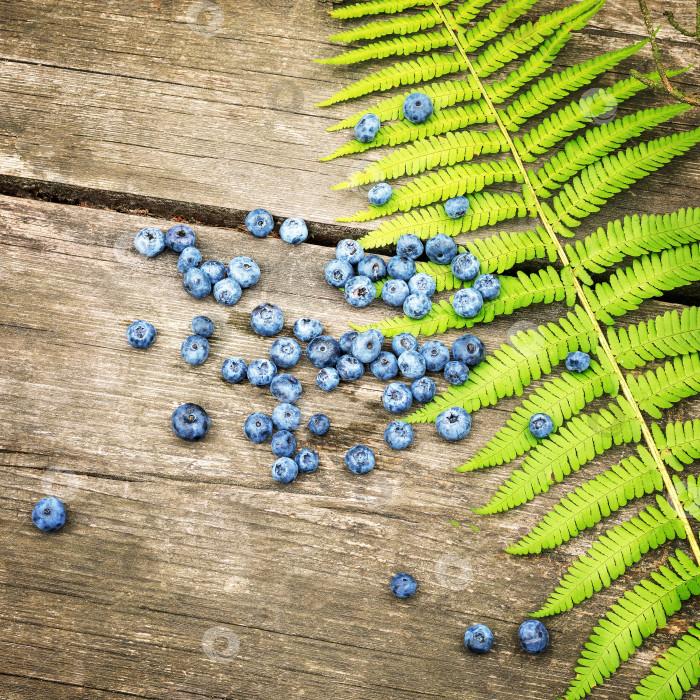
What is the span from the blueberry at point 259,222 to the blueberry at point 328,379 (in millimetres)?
773

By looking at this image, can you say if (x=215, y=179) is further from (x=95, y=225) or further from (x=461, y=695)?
(x=461, y=695)

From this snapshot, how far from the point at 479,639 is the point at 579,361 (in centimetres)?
117

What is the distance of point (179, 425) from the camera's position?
8.04ft

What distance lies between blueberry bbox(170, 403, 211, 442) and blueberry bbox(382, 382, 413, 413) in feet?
2.55

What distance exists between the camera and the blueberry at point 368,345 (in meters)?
2.53

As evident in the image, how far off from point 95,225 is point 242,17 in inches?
A: 56.0

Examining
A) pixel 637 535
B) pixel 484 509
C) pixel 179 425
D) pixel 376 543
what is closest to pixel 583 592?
pixel 637 535

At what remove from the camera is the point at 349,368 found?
2.54m

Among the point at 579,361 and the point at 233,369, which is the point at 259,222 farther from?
the point at 579,361

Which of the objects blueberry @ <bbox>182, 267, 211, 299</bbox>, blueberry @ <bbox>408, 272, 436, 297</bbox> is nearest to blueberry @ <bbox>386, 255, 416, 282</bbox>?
blueberry @ <bbox>408, 272, 436, 297</bbox>

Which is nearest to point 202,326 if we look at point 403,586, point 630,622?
point 403,586

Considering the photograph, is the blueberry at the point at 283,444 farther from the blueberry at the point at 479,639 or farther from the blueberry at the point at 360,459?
the blueberry at the point at 479,639

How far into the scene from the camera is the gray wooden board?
223cm

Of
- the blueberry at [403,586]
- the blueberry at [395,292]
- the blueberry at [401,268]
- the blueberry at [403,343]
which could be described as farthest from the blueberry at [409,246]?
the blueberry at [403,586]
